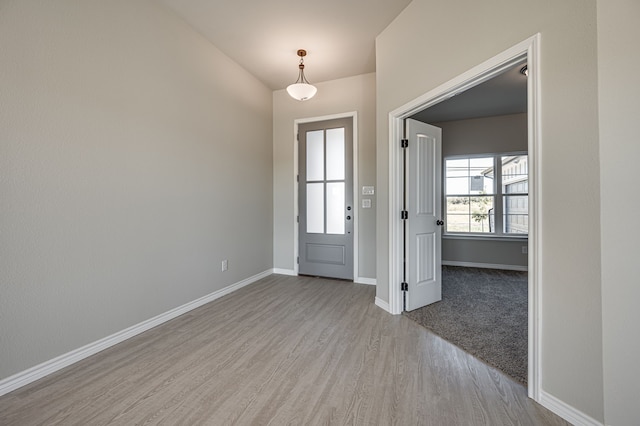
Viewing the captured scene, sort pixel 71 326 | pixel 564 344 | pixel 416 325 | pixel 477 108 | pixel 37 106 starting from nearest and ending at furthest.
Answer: pixel 564 344 → pixel 37 106 → pixel 71 326 → pixel 416 325 → pixel 477 108

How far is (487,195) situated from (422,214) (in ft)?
10.3

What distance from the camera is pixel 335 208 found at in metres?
4.27

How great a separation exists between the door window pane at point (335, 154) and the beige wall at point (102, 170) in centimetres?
154

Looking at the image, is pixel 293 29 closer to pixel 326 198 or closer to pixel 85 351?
pixel 326 198

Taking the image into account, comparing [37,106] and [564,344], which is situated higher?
[37,106]

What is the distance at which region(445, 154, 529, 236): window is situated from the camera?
5.13 m

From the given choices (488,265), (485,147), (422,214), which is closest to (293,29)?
(422,214)

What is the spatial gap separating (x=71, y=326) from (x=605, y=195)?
333 centimetres

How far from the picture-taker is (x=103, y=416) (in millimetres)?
1479

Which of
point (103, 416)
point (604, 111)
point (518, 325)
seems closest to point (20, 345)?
point (103, 416)

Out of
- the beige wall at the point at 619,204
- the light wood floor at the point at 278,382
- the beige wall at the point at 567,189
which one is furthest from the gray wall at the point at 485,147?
the beige wall at the point at 619,204

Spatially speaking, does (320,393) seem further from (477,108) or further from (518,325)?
(477,108)

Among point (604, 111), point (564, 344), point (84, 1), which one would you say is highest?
point (84, 1)

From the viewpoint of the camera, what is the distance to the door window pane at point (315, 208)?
14.3ft
